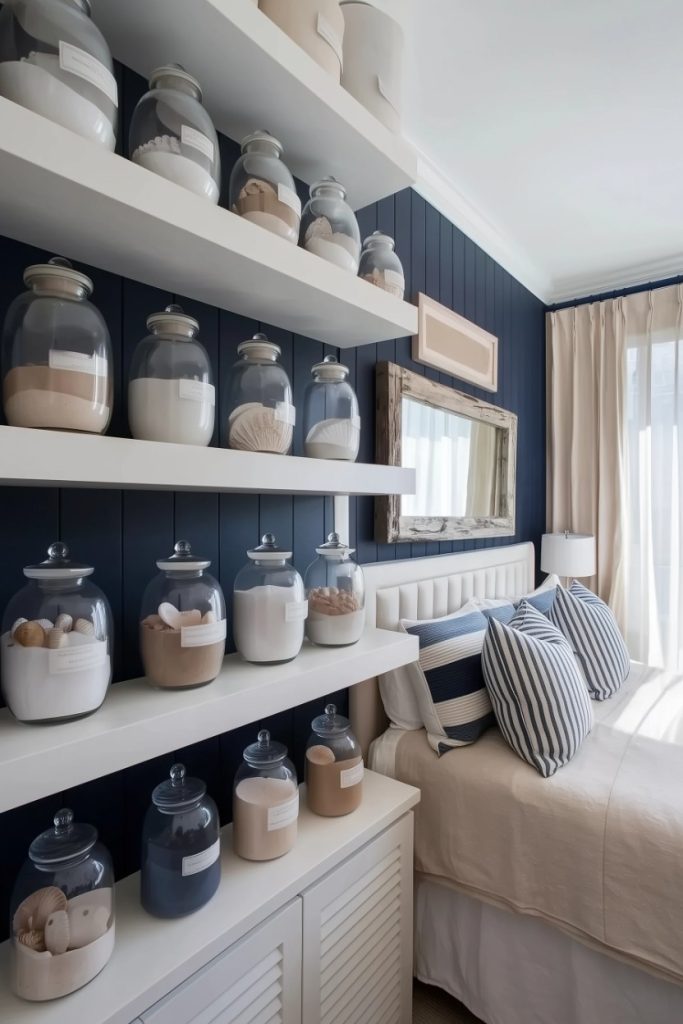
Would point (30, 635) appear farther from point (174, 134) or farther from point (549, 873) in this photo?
point (549, 873)

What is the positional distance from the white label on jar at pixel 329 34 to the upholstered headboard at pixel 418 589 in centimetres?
130

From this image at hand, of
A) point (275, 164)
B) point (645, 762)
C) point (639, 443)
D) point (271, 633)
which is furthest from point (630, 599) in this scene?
point (275, 164)

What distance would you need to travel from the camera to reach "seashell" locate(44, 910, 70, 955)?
793 millimetres

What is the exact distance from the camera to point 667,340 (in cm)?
300

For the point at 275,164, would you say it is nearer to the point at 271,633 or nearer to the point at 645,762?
the point at 271,633

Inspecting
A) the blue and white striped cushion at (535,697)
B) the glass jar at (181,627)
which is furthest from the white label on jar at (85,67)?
the blue and white striped cushion at (535,697)

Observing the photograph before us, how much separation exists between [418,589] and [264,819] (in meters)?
1.01

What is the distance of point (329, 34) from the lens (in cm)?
110

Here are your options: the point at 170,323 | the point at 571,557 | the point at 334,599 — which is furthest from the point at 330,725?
the point at 571,557

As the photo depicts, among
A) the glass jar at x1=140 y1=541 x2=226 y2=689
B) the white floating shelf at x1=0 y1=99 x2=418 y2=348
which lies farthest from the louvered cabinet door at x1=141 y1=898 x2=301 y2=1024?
the white floating shelf at x1=0 y1=99 x2=418 y2=348

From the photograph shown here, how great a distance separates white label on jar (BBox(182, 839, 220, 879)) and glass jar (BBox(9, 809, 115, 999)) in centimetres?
13

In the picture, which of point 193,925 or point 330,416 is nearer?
point 193,925

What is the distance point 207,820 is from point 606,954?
1005 mm

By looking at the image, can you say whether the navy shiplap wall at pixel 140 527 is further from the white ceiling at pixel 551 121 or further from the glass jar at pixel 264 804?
the white ceiling at pixel 551 121
